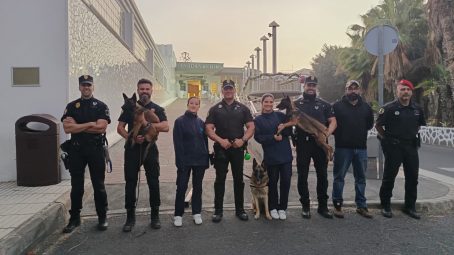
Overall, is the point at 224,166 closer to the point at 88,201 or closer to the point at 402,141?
the point at 88,201

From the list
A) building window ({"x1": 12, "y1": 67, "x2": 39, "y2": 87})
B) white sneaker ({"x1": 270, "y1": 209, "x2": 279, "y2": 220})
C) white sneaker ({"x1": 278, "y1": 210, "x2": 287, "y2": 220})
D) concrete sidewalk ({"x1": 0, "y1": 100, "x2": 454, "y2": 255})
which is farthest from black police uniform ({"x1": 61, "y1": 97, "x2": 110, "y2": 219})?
building window ({"x1": 12, "y1": 67, "x2": 39, "y2": 87})

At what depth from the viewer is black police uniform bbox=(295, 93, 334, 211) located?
5.45 m

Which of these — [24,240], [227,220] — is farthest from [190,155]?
[24,240]

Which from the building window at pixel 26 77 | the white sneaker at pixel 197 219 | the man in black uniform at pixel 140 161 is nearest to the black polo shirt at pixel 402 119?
the white sneaker at pixel 197 219

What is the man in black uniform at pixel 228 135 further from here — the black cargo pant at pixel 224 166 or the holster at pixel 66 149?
the holster at pixel 66 149

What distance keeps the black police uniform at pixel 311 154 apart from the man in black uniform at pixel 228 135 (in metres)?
0.76

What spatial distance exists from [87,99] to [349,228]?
3.71 m

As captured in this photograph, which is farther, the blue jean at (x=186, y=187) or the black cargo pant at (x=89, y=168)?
the blue jean at (x=186, y=187)

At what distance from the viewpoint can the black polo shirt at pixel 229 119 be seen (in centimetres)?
523

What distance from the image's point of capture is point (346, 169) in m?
5.57

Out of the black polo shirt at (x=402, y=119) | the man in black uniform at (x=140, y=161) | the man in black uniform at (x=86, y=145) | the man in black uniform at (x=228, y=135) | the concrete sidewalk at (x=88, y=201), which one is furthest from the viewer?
the black polo shirt at (x=402, y=119)

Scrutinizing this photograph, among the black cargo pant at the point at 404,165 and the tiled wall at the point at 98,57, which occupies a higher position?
the tiled wall at the point at 98,57

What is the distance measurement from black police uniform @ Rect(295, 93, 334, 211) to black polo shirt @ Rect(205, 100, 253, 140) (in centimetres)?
81

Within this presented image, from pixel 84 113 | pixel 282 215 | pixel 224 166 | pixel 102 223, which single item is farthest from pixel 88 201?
pixel 282 215
